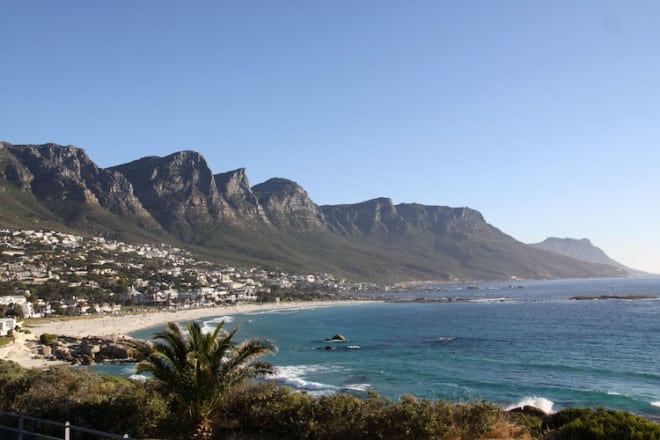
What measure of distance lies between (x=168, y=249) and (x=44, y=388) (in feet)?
470

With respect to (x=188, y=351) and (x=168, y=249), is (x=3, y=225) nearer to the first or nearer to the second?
(x=168, y=249)

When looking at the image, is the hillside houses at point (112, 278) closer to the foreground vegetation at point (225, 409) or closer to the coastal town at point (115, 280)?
the coastal town at point (115, 280)

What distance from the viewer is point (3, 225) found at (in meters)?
117

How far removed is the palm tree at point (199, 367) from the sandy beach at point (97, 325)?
12.0 metres

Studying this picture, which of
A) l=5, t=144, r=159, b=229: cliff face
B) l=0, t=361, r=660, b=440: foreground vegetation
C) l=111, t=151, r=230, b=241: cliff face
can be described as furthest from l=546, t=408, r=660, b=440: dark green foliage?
l=111, t=151, r=230, b=241: cliff face

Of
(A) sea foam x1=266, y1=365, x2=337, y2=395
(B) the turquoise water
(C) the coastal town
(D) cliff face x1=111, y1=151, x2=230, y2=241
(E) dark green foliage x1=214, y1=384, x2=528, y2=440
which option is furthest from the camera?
(D) cliff face x1=111, y1=151, x2=230, y2=241

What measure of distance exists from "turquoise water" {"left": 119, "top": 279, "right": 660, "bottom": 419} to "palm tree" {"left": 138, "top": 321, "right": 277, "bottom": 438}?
560 cm

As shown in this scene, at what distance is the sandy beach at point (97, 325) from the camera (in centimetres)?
4178

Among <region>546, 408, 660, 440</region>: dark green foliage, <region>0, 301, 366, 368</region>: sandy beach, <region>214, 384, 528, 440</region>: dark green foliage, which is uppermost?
<region>546, 408, 660, 440</region>: dark green foliage

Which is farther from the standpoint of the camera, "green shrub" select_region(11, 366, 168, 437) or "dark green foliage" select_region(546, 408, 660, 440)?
"green shrub" select_region(11, 366, 168, 437)

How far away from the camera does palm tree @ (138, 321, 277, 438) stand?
447 inches

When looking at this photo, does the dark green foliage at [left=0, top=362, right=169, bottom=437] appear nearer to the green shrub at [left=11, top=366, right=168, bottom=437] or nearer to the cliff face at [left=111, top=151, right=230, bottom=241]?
the green shrub at [left=11, top=366, right=168, bottom=437]

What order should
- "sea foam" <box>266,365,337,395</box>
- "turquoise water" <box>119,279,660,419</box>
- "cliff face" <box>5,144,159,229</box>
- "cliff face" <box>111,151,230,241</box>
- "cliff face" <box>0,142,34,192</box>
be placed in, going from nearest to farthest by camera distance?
"turquoise water" <box>119,279,660,419</box>
"sea foam" <box>266,365,337,395</box>
"cliff face" <box>0,142,34,192</box>
"cliff face" <box>5,144,159,229</box>
"cliff face" <box>111,151,230,241</box>

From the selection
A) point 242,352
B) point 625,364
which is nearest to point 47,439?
point 242,352
